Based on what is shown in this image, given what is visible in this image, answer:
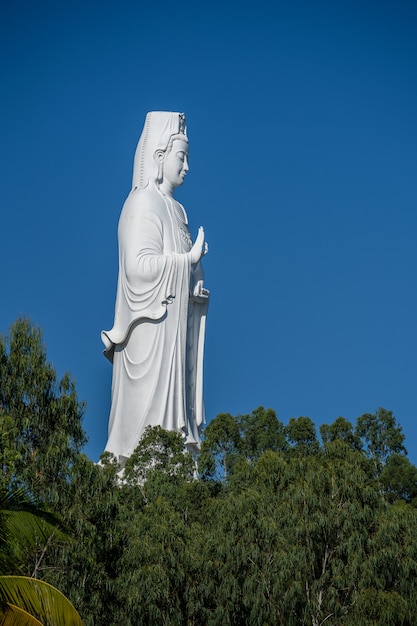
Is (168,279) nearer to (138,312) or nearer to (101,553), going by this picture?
(138,312)

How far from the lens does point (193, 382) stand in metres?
23.2

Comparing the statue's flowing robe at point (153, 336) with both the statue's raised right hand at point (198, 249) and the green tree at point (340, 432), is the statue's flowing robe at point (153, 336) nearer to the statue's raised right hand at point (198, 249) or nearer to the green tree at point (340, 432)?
the statue's raised right hand at point (198, 249)

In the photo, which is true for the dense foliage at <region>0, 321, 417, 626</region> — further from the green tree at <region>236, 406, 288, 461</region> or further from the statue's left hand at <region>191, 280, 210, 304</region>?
the green tree at <region>236, 406, 288, 461</region>

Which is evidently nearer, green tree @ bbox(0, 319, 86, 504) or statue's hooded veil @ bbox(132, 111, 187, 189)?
green tree @ bbox(0, 319, 86, 504)

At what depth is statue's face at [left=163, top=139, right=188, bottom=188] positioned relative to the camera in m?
24.2

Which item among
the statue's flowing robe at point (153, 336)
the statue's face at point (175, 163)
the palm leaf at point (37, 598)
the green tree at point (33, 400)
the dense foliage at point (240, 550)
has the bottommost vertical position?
the palm leaf at point (37, 598)

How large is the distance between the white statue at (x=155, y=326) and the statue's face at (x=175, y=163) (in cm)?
33

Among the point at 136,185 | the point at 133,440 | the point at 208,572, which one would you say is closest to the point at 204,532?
the point at 208,572

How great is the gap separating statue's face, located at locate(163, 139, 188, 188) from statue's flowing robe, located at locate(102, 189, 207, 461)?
89cm

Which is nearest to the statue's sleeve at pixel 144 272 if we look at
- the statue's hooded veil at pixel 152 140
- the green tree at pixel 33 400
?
the statue's hooded veil at pixel 152 140

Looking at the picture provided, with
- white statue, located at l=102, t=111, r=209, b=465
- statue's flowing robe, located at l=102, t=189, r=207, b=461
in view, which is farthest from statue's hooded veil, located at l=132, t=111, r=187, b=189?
statue's flowing robe, located at l=102, t=189, r=207, b=461

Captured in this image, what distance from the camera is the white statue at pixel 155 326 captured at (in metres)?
22.2

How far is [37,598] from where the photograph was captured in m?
8.63

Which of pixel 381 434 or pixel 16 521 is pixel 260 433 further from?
pixel 16 521
